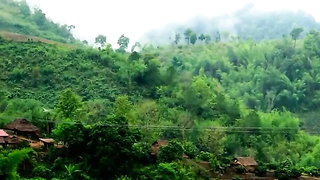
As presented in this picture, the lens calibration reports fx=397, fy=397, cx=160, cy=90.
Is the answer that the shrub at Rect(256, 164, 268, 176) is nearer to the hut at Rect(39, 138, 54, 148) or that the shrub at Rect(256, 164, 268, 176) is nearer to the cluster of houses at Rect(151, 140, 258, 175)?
the cluster of houses at Rect(151, 140, 258, 175)

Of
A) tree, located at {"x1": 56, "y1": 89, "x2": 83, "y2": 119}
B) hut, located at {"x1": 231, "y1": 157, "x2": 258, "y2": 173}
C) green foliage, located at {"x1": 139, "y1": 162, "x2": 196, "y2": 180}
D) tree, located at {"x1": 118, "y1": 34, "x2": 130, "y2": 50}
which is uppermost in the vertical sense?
tree, located at {"x1": 118, "y1": 34, "x2": 130, "y2": 50}

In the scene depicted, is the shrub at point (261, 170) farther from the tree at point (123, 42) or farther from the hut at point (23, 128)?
the tree at point (123, 42)

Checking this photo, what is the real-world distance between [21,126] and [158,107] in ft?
42.4

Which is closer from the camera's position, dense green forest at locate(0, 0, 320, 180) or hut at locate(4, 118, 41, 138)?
dense green forest at locate(0, 0, 320, 180)

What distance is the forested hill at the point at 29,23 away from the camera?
195ft

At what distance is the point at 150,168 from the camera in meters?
20.3

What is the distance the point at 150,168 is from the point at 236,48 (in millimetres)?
49560

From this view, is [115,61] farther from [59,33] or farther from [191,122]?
[59,33]

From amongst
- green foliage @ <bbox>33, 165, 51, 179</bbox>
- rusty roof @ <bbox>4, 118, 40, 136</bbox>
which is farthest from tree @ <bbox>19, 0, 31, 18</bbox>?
green foliage @ <bbox>33, 165, 51, 179</bbox>

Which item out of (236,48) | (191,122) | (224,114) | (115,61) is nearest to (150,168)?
(191,122)

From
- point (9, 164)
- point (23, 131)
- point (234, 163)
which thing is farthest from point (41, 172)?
point (234, 163)

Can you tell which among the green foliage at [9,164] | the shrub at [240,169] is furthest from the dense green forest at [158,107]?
the shrub at [240,169]

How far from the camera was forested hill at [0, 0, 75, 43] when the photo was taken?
195ft

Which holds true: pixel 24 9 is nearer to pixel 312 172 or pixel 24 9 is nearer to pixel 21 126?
pixel 21 126
